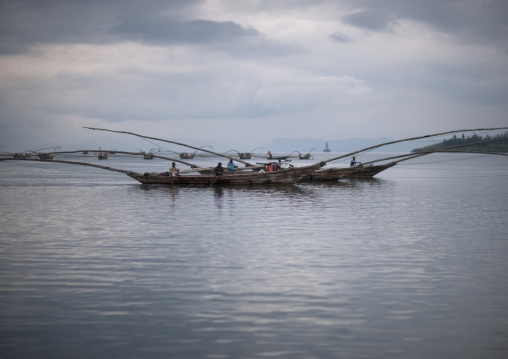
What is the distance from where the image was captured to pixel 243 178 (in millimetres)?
39281

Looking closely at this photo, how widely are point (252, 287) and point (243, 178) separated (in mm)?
28263

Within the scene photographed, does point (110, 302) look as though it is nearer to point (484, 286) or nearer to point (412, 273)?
point (412, 273)

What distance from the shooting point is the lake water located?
7945 mm

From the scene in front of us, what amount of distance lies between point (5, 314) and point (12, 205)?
2105 centimetres

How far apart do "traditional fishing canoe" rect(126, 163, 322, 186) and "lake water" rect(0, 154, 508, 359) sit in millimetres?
16316

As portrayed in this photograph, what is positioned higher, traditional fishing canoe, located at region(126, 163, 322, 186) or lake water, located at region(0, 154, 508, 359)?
traditional fishing canoe, located at region(126, 163, 322, 186)

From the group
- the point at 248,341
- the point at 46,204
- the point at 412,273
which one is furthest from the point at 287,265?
the point at 46,204

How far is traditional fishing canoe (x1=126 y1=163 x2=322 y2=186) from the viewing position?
39281 millimetres

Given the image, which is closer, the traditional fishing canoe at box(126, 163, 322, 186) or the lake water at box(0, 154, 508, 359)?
the lake water at box(0, 154, 508, 359)

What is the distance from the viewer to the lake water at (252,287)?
7.95 metres

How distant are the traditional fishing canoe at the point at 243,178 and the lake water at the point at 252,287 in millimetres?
16316

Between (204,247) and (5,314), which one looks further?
(204,247)

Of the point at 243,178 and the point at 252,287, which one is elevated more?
the point at 243,178

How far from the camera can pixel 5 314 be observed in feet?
30.3
